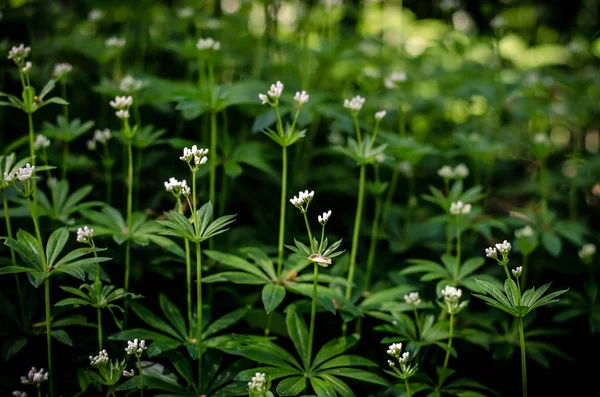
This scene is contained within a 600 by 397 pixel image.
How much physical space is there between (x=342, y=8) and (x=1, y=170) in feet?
11.9

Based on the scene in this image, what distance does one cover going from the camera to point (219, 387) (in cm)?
227

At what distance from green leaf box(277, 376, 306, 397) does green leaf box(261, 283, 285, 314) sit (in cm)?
30

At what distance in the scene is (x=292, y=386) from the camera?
6.73 ft

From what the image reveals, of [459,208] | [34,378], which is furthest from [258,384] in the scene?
[459,208]

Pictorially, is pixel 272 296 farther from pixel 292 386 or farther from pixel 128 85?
pixel 128 85

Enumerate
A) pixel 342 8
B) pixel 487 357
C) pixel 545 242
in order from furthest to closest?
1. pixel 342 8
2. pixel 545 242
3. pixel 487 357

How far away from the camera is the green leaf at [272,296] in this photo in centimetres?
214

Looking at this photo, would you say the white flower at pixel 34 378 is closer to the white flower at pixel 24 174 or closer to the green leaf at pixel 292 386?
the white flower at pixel 24 174

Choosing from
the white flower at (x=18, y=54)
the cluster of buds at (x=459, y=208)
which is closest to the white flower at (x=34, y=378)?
the white flower at (x=18, y=54)

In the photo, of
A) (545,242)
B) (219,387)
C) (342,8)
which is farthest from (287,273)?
(342,8)

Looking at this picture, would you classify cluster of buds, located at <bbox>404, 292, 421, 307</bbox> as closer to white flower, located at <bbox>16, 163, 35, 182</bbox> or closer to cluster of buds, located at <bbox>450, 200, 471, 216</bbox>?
cluster of buds, located at <bbox>450, 200, 471, 216</bbox>

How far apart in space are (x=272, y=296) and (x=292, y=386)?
39 cm

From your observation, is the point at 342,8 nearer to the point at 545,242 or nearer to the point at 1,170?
the point at 545,242

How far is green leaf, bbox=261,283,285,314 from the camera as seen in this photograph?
7.02ft
